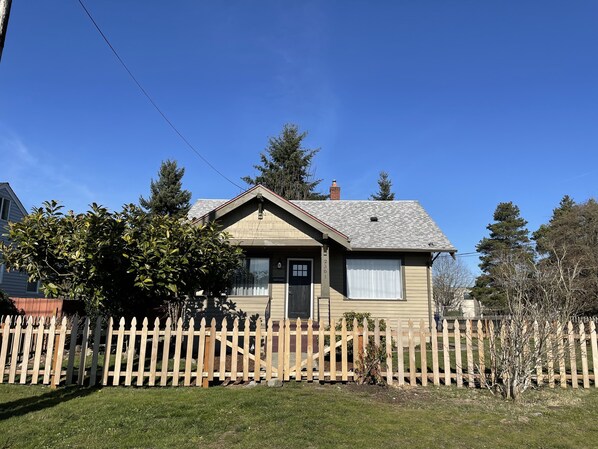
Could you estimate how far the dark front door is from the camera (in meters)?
14.9

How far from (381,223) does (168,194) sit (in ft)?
85.4

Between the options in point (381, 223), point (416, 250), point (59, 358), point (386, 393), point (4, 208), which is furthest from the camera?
point (4, 208)

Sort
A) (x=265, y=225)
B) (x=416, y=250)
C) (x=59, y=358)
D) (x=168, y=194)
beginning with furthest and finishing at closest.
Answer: (x=168, y=194)
(x=416, y=250)
(x=265, y=225)
(x=59, y=358)

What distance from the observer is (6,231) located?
24.3 m

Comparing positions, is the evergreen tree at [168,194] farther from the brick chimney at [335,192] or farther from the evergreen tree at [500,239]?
the evergreen tree at [500,239]

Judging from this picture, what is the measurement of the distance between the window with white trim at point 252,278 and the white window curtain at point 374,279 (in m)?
2.98

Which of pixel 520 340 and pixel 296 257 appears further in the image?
pixel 296 257

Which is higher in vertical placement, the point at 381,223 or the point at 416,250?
the point at 381,223

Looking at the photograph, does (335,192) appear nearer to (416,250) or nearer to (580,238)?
(416,250)

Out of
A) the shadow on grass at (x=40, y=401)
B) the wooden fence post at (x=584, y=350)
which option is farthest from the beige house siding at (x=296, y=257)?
the shadow on grass at (x=40, y=401)

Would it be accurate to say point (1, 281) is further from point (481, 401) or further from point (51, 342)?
point (481, 401)

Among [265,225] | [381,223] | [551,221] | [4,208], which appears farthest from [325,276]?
[551,221]

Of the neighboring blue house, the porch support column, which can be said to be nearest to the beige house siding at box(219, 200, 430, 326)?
the porch support column

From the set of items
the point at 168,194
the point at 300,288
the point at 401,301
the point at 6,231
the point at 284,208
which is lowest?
the point at 401,301
